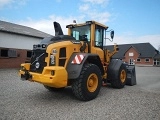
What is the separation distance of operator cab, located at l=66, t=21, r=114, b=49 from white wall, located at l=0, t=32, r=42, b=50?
12424mm

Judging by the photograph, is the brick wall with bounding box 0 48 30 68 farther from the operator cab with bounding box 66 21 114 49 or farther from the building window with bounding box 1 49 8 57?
the operator cab with bounding box 66 21 114 49

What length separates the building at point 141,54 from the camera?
157 feet

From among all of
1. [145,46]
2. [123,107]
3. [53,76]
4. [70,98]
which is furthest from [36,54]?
[145,46]

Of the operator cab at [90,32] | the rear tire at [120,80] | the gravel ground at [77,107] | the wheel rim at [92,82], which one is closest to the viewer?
the gravel ground at [77,107]

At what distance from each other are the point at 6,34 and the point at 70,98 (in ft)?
47.0

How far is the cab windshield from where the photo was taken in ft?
22.1

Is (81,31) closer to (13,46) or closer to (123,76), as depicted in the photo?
(123,76)

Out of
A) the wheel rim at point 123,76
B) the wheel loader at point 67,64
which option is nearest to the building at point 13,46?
the wheel loader at point 67,64

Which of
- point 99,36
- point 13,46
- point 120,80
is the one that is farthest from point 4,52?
point 120,80

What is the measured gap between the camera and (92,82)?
19.1ft

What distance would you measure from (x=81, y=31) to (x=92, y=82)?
2.23 meters

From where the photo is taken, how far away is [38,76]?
4.97 m

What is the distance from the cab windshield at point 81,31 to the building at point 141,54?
44.7 meters

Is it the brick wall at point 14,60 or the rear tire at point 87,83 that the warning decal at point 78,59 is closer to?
the rear tire at point 87,83
